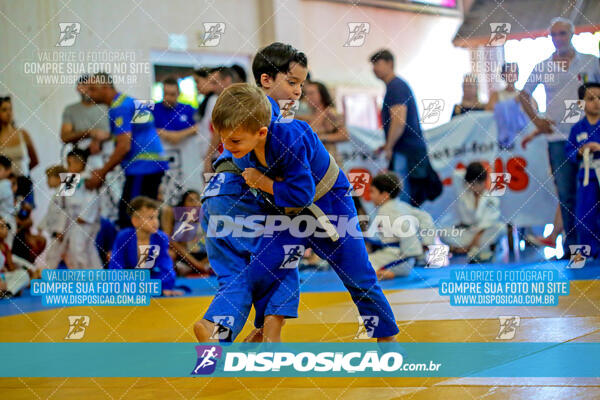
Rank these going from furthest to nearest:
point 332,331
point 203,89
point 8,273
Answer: point 203,89 < point 8,273 < point 332,331

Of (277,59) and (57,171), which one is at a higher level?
(277,59)

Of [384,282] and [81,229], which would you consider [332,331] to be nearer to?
[384,282]

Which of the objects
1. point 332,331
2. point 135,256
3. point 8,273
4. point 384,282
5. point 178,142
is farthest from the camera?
point 178,142

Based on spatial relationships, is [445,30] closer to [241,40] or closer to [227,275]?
[241,40]

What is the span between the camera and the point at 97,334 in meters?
3.62

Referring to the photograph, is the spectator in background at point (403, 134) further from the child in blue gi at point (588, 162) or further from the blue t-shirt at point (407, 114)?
the child in blue gi at point (588, 162)

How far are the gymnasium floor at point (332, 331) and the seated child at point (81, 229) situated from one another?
1.51ft

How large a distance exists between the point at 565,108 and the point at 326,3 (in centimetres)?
442

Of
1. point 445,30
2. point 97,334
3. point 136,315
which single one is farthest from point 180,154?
point 445,30

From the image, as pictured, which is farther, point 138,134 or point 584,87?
point 138,134

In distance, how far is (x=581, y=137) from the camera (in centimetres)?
503

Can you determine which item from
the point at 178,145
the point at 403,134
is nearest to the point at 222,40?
the point at 178,145

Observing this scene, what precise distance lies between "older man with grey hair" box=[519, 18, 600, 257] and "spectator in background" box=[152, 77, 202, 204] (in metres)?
2.72

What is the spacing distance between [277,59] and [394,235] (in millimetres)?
2899
